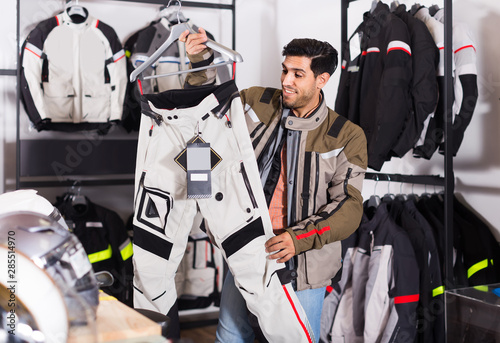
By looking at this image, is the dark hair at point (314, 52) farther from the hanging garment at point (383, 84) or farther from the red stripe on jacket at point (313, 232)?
the hanging garment at point (383, 84)

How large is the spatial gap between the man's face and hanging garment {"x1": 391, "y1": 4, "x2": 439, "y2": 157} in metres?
0.81

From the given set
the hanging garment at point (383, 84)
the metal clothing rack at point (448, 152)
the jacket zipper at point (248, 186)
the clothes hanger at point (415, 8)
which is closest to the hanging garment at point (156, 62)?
the hanging garment at point (383, 84)

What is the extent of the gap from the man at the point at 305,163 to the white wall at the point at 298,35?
1.19m

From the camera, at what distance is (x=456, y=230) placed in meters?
2.50

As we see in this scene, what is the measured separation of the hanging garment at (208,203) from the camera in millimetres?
1599

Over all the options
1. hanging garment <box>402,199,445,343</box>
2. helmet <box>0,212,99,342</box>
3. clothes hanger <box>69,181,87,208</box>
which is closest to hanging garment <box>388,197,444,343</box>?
hanging garment <box>402,199,445,343</box>

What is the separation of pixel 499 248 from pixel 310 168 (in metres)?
1.23

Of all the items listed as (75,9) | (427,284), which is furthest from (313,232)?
(75,9)

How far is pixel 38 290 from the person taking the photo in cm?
62

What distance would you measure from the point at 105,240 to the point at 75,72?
956 mm

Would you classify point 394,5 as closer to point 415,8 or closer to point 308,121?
point 415,8

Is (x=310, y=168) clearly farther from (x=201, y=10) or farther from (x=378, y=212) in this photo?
(x=201, y=10)

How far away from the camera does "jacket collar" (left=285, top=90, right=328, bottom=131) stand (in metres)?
1.70

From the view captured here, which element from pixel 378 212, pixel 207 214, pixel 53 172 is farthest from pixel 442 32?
pixel 53 172
